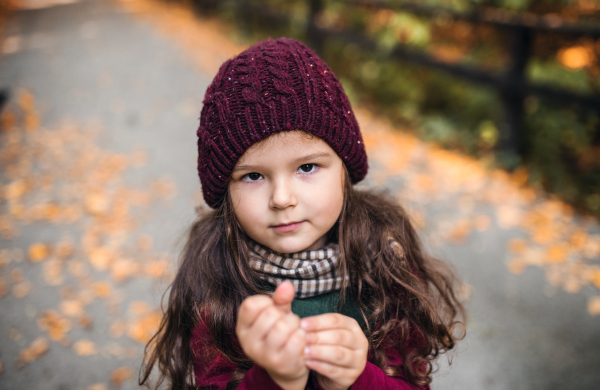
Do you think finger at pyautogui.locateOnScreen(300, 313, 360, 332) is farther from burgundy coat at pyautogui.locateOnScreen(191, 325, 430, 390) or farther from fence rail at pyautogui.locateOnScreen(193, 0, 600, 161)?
fence rail at pyautogui.locateOnScreen(193, 0, 600, 161)

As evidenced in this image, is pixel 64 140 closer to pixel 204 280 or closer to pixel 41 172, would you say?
pixel 41 172

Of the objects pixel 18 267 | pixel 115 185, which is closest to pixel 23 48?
pixel 115 185

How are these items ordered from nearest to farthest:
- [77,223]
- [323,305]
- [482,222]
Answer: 1. [323,305]
2. [482,222]
3. [77,223]

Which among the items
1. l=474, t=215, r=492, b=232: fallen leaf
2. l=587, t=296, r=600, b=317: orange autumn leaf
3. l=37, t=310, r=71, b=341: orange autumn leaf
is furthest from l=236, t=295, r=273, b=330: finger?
l=474, t=215, r=492, b=232: fallen leaf

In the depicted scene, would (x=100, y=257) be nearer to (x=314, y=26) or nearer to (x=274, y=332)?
(x=274, y=332)

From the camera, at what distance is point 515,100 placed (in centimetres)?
445

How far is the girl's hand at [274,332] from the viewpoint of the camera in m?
1.05

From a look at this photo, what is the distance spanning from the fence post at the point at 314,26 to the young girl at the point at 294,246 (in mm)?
5559

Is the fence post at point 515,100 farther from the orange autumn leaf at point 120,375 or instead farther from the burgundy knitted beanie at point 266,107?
the orange autumn leaf at point 120,375

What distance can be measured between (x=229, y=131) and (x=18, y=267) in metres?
3.19

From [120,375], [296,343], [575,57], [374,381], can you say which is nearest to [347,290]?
[374,381]

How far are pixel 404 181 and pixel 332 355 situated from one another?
3.64 m

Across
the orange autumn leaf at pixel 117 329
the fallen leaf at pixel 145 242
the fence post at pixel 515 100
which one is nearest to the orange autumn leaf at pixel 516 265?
the fence post at pixel 515 100

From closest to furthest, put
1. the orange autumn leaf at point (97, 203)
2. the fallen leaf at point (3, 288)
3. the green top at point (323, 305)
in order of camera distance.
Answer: the green top at point (323, 305)
the fallen leaf at point (3, 288)
the orange autumn leaf at point (97, 203)
